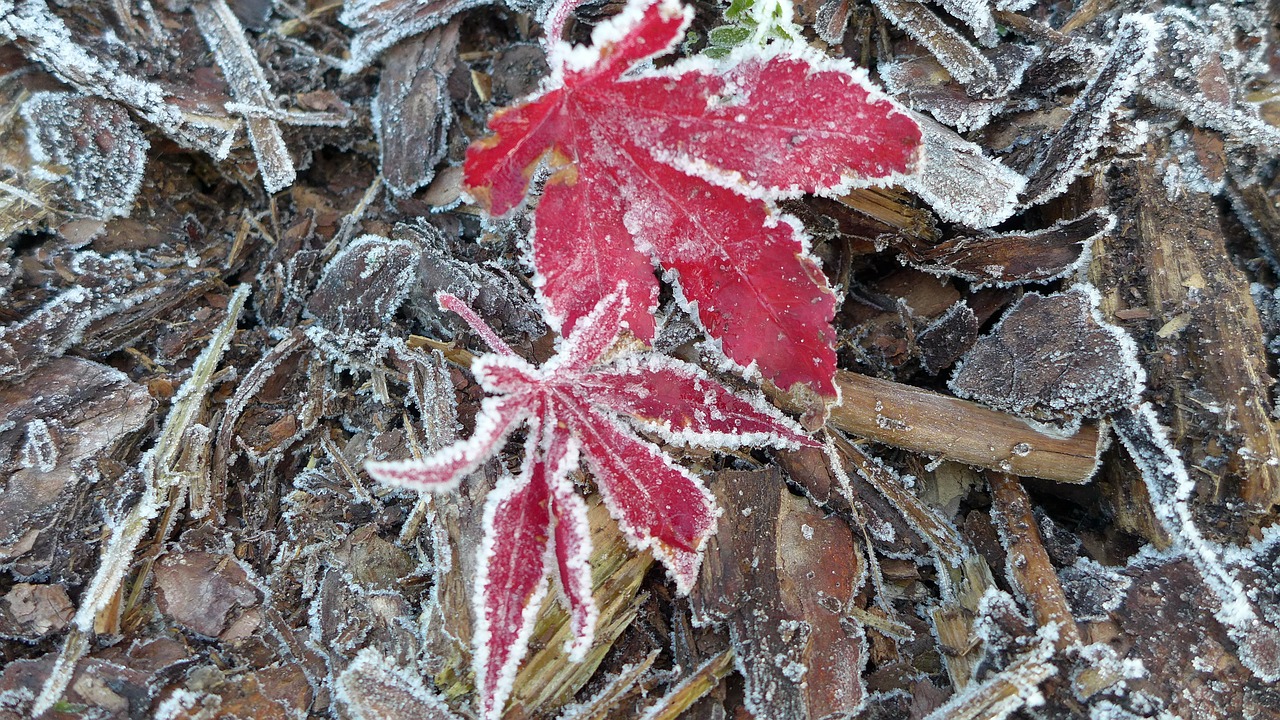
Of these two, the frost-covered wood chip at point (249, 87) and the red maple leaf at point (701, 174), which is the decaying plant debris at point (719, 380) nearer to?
the frost-covered wood chip at point (249, 87)

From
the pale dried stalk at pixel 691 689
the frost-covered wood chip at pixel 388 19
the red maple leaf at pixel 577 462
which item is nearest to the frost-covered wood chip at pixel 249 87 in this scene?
the frost-covered wood chip at pixel 388 19

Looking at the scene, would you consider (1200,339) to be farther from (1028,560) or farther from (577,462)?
(577,462)

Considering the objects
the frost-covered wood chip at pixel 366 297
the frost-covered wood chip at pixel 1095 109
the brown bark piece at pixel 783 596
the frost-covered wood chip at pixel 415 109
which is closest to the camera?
the brown bark piece at pixel 783 596

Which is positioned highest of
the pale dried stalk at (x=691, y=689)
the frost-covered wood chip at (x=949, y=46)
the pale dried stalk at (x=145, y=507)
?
the frost-covered wood chip at (x=949, y=46)

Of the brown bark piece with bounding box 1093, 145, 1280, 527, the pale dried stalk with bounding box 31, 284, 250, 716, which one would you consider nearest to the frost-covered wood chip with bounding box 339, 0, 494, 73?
the pale dried stalk with bounding box 31, 284, 250, 716

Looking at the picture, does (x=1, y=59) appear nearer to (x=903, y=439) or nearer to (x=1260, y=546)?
(x=903, y=439)
